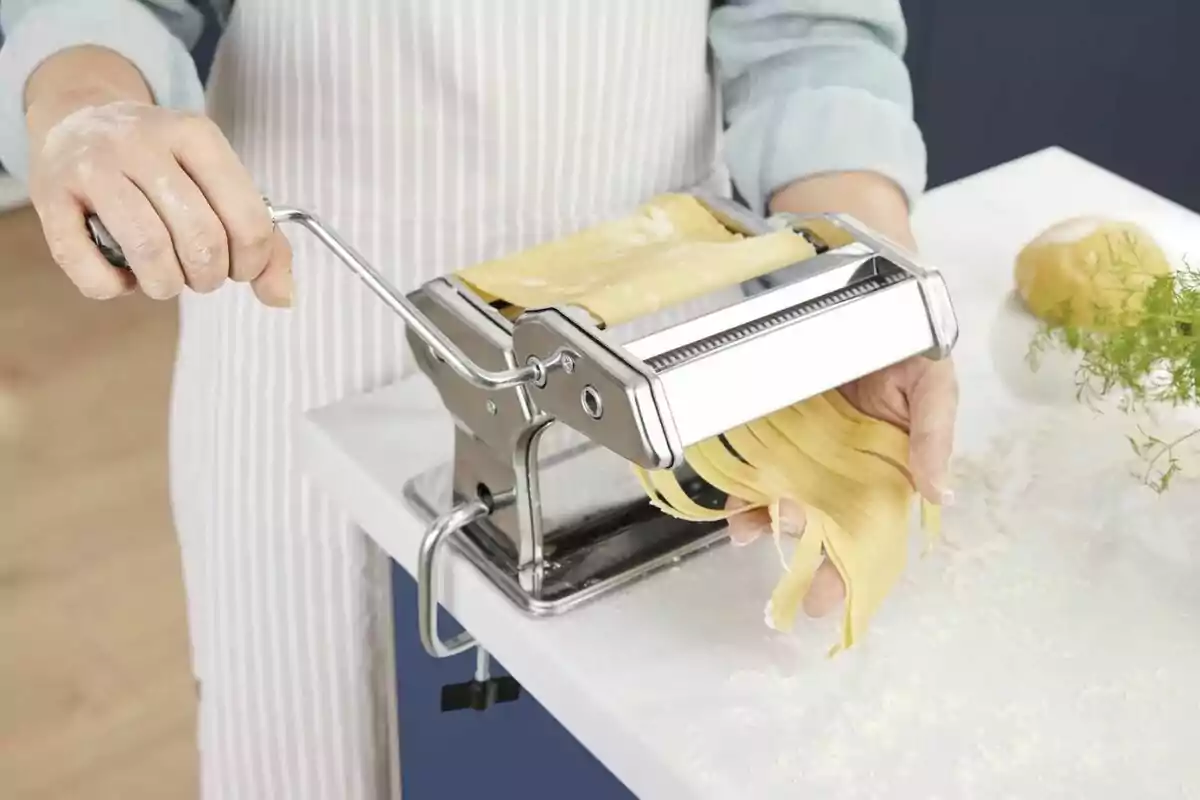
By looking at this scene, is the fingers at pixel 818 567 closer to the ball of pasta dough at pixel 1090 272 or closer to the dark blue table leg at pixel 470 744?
the dark blue table leg at pixel 470 744

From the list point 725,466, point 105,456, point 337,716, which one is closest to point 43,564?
point 105,456

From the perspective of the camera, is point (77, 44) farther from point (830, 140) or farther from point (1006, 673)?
point (1006, 673)

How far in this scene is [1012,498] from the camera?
66cm

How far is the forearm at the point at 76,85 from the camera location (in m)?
0.60

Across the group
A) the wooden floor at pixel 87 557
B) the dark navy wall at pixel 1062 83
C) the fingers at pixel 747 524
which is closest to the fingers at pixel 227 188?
the fingers at pixel 747 524

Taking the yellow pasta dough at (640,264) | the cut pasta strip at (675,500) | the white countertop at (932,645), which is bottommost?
the white countertop at (932,645)

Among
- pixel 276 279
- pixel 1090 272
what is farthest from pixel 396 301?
pixel 1090 272

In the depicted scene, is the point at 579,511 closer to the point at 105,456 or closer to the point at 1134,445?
the point at 1134,445

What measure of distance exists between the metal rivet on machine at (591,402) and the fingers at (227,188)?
0.14m

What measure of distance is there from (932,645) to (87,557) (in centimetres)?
135

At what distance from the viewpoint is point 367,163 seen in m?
0.76

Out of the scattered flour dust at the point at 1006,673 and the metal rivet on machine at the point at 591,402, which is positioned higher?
the metal rivet on machine at the point at 591,402

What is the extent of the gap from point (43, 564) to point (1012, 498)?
1336 mm

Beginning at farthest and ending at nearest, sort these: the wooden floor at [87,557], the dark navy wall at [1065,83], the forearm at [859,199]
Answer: the dark navy wall at [1065,83], the wooden floor at [87,557], the forearm at [859,199]
